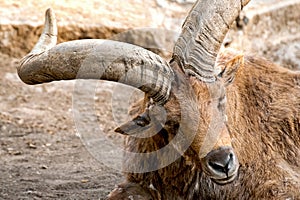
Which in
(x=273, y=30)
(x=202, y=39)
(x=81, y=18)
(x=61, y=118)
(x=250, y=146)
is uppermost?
(x=202, y=39)

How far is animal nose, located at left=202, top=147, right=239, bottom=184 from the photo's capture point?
5.24 m

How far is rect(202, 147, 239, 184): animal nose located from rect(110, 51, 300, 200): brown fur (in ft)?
0.63

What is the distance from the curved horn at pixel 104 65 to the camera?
16.5 ft

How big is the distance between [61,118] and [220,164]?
4450 mm

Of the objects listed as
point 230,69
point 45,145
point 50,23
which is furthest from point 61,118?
point 230,69

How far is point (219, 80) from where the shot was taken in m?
5.52

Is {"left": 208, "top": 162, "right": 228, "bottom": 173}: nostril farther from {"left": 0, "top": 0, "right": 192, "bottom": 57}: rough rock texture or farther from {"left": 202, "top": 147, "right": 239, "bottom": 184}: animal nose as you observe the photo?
{"left": 0, "top": 0, "right": 192, "bottom": 57}: rough rock texture

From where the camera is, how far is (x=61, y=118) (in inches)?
372

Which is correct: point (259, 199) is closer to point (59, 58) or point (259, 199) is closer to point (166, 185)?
point (166, 185)

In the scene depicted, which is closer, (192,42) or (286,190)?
(192,42)

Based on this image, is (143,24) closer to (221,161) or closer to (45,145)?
(45,145)

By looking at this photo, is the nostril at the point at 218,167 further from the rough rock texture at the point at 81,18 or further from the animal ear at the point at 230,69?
the rough rock texture at the point at 81,18

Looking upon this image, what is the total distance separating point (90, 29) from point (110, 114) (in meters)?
1.56

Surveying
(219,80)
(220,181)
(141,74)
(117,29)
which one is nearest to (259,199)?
(220,181)
